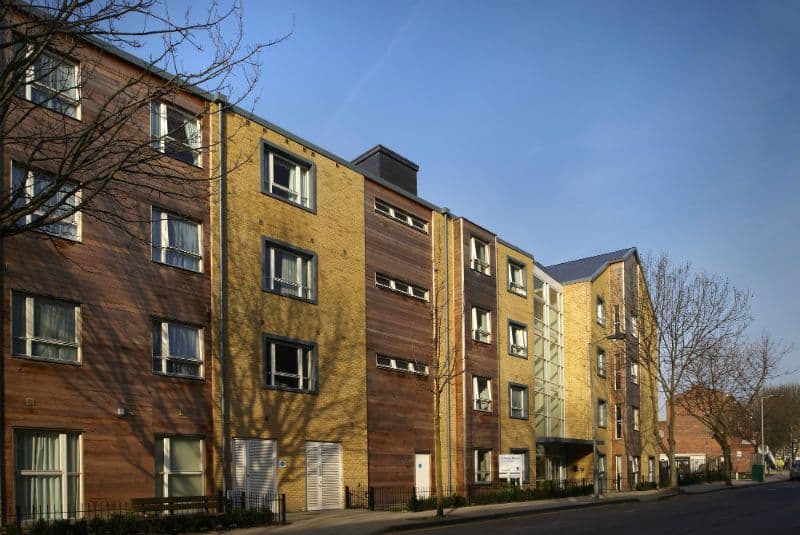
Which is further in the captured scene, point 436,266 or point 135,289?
point 436,266

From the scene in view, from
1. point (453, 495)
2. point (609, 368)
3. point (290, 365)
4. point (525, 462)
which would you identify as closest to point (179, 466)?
point (290, 365)

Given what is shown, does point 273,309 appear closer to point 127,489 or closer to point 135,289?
point 135,289

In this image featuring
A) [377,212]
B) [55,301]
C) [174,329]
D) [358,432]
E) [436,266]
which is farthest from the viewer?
[436,266]

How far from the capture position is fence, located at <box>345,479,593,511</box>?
2934 centimetres

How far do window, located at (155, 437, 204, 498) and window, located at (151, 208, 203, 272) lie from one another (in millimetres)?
4887

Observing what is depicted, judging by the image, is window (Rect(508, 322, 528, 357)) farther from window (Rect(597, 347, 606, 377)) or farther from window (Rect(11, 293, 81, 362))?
window (Rect(11, 293, 81, 362))

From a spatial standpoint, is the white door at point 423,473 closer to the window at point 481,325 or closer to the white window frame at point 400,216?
the window at point 481,325

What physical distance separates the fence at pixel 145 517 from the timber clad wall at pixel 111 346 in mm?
493

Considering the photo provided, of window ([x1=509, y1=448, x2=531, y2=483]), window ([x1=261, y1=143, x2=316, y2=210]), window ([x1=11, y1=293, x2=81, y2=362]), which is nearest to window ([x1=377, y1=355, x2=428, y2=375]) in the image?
window ([x1=261, y1=143, x2=316, y2=210])

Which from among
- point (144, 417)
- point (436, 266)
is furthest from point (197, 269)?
point (436, 266)

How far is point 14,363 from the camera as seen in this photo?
19.5 meters

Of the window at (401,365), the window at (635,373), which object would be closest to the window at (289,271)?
the window at (401,365)

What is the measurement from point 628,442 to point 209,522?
38.2 metres

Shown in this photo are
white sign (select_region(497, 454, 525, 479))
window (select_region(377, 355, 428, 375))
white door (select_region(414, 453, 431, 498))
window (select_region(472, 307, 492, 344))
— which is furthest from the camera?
window (select_region(472, 307, 492, 344))
